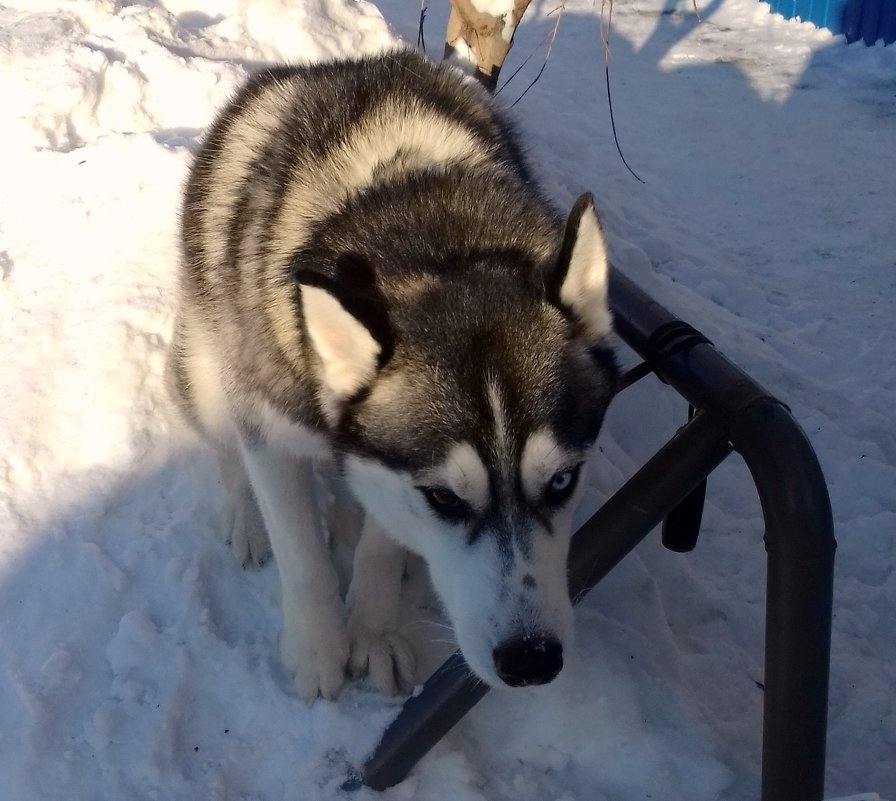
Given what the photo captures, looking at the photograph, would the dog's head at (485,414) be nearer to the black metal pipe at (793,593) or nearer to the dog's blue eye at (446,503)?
the dog's blue eye at (446,503)

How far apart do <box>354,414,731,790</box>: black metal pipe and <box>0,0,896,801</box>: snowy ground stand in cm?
21

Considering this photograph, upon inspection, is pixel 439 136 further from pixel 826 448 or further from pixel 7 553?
pixel 826 448

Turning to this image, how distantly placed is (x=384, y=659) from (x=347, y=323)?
1221 mm

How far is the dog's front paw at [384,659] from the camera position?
249cm

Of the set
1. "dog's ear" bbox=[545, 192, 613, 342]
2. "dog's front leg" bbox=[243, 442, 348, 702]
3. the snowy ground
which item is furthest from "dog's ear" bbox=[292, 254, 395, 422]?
the snowy ground

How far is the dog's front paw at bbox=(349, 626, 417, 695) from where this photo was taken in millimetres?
2488

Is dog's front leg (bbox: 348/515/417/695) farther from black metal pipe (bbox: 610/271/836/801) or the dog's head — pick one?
black metal pipe (bbox: 610/271/836/801)

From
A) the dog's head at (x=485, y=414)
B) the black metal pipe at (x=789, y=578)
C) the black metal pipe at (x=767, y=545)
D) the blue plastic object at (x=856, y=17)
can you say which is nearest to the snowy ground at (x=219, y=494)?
the black metal pipe at (x=767, y=545)

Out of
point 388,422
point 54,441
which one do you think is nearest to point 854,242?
point 388,422

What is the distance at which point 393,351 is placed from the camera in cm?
192

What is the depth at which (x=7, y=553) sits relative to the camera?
2719 millimetres

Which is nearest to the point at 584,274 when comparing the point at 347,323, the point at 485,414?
the point at 485,414

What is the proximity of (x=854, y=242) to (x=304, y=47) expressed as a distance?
13.6 ft

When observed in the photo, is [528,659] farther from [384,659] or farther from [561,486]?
[384,659]
